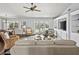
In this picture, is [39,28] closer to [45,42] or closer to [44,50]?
[45,42]

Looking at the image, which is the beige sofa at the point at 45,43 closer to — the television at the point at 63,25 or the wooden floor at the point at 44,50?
the wooden floor at the point at 44,50

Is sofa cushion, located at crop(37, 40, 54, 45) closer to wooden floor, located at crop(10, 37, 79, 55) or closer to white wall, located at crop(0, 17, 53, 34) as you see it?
wooden floor, located at crop(10, 37, 79, 55)

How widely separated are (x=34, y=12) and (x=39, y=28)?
352 millimetres

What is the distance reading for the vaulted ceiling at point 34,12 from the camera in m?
3.26

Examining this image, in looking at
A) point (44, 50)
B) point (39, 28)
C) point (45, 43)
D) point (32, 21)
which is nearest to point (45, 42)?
point (45, 43)

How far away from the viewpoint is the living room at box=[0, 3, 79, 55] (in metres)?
3.25

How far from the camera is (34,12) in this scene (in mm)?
3266

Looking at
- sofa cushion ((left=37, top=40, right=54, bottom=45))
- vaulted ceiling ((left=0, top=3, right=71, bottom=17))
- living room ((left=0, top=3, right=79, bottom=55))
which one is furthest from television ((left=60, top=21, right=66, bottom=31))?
sofa cushion ((left=37, top=40, right=54, bottom=45))

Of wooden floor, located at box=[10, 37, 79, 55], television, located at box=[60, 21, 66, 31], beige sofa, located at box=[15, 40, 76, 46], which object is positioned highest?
television, located at box=[60, 21, 66, 31]

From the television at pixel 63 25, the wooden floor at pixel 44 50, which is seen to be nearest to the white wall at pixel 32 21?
the television at pixel 63 25

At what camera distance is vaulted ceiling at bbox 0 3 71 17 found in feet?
10.7

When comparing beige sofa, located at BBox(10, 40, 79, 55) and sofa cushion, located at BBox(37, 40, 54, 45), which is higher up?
sofa cushion, located at BBox(37, 40, 54, 45)
